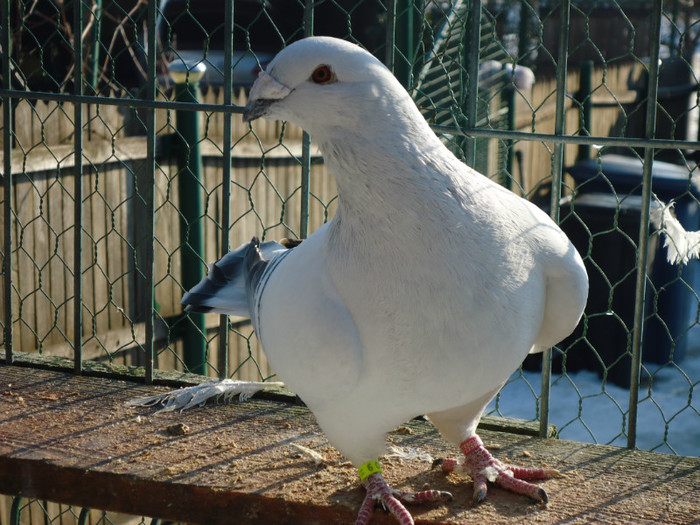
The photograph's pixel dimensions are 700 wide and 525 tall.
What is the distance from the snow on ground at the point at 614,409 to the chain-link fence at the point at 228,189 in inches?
0.8

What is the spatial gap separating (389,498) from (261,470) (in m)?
0.45

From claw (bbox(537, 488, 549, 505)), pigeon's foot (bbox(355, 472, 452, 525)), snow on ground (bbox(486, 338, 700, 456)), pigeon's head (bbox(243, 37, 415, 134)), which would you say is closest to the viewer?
pigeon's head (bbox(243, 37, 415, 134))

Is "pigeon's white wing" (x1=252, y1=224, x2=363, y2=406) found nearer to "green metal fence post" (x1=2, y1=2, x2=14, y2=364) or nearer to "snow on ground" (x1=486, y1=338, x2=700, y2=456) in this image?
"green metal fence post" (x1=2, y1=2, x2=14, y2=364)

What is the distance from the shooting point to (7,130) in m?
3.05

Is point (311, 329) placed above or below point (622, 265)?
above

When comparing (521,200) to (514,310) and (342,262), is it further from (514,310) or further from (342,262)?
(342,262)

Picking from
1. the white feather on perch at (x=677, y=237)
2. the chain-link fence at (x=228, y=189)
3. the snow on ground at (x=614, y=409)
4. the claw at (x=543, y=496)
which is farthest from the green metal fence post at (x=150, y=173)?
the snow on ground at (x=614, y=409)

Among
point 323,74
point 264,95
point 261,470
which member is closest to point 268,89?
point 264,95

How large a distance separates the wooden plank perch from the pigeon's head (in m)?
1.05

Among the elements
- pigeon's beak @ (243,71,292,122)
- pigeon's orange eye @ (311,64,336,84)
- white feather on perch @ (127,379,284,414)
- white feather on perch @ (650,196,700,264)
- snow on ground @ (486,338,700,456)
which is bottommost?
snow on ground @ (486,338,700,456)

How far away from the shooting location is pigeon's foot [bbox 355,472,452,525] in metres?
2.13

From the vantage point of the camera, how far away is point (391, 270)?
1.81 metres

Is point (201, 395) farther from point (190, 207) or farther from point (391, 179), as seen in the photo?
point (190, 207)

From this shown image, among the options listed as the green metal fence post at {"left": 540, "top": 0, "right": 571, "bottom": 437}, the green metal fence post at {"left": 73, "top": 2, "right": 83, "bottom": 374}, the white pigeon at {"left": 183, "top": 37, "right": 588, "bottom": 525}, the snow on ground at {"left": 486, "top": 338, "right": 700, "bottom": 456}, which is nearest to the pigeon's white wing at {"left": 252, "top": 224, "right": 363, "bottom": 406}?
the white pigeon at {"left": 183, "top": 37, "right": 588, "bottom": 525}
